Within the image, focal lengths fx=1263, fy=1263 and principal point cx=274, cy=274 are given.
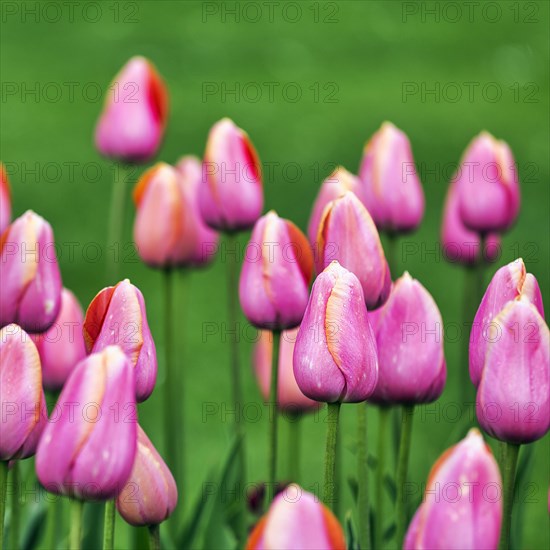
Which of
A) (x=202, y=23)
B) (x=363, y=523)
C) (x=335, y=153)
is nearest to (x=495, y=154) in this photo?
(x=363, y=523)

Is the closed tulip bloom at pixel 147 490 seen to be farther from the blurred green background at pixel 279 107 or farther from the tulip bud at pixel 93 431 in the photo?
the blurred green background at pixel 279 107

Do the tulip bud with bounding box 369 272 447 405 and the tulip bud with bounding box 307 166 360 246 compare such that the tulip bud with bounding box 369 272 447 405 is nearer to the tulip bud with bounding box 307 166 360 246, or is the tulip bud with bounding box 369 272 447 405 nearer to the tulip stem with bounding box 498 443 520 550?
the tulip stem with bounding box 498 443 520 550

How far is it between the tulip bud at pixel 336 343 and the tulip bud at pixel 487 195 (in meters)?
0.82

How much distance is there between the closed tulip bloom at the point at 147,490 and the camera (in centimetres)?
122

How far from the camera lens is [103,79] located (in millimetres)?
5840

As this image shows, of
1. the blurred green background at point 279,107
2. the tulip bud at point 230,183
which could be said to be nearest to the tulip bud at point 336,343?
the tulip bud at point 230,183

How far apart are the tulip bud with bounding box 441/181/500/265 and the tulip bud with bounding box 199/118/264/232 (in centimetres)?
42

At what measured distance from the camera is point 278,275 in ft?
4.77

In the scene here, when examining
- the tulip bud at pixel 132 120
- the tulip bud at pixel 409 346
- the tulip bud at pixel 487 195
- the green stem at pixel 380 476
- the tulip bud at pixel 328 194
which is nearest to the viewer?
the tulip bud at pixel 409 346

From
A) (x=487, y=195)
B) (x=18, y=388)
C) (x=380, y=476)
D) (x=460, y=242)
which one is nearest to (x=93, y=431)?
(x=18, y=388)

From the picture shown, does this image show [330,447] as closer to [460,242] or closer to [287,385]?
[287,385]

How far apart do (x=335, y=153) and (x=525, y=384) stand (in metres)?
3.82

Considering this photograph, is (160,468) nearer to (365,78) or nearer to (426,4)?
(365,78)

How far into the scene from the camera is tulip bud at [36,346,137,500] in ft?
3.39
